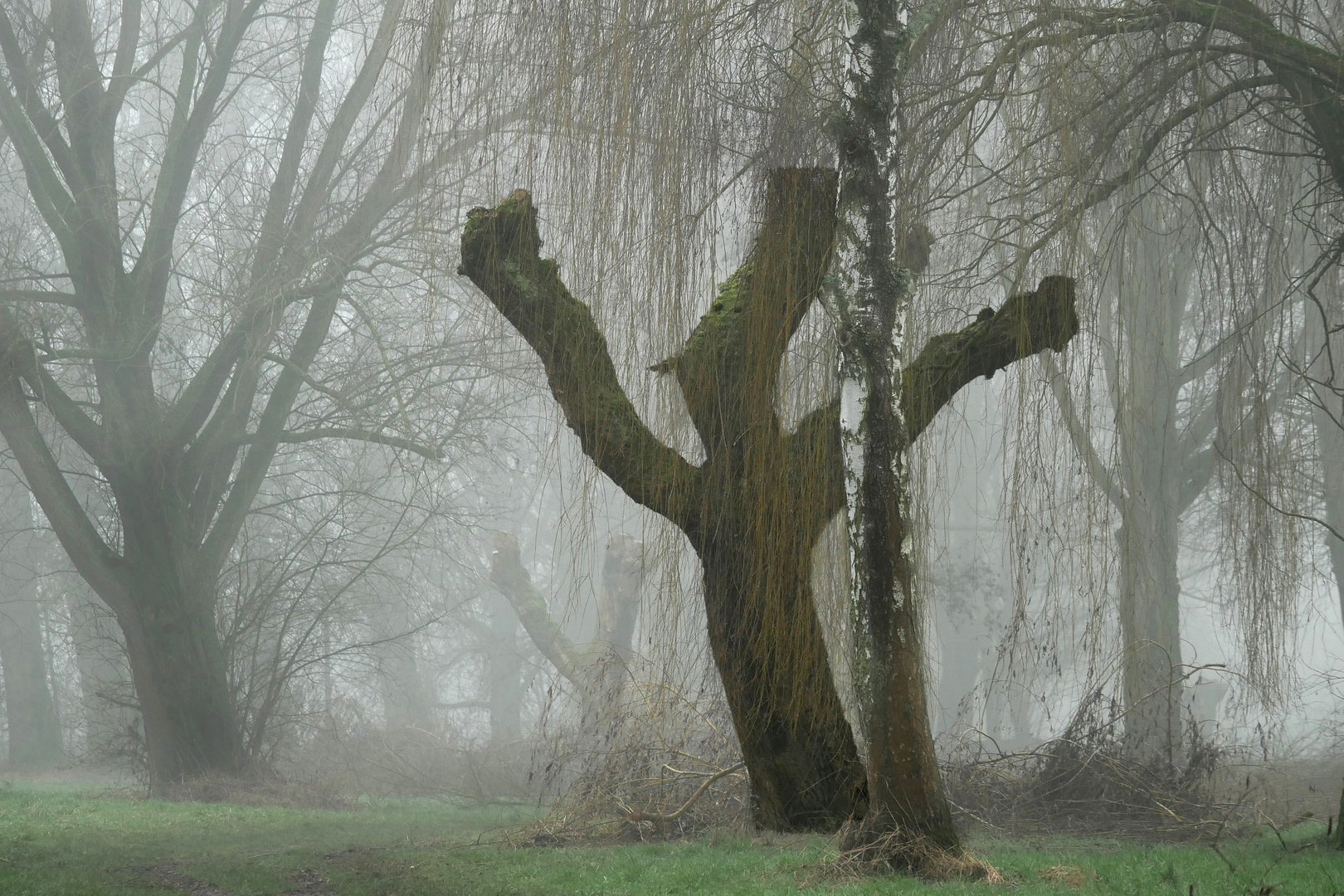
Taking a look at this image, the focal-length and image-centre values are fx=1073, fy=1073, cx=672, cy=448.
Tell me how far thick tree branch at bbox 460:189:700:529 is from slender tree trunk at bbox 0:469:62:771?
19.7 metres

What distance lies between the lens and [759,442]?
21.0 feet

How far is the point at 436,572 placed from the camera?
1192 inches

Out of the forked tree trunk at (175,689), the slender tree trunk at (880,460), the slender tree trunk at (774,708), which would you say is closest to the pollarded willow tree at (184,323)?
the forked tree trunk at (175,689)

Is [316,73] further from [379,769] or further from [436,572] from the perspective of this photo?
[436,572]

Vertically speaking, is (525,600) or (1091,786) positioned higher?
(525,600)

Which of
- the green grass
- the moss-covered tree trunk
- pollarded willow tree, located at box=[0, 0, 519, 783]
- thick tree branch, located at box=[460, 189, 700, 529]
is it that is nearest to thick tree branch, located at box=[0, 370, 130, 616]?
pollarded willow tree, located at box=[0, 0, 519, 783]

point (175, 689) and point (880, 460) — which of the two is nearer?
point (880, 460)

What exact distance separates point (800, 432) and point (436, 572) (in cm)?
2533

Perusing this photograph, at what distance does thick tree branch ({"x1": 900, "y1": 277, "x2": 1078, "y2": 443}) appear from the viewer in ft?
19.5

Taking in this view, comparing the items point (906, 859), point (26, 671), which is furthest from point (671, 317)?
point (26, 671)

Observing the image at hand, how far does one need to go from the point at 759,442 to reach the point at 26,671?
23582mm

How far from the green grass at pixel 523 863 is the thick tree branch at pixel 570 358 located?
84.0 inches

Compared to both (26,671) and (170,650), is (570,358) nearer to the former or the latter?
(170,650)

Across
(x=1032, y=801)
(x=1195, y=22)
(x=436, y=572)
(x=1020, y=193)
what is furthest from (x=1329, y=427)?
(x=436, y=572)
